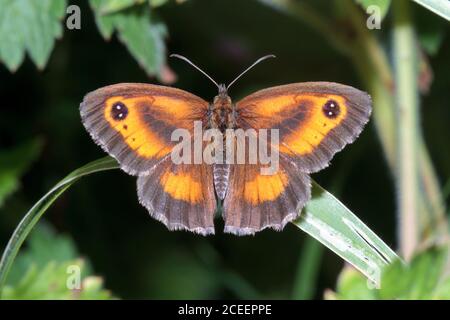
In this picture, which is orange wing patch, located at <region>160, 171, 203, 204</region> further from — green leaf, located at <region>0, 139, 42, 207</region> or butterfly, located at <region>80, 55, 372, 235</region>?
green leaf, located at <region>0, 139, 42, 207</region>

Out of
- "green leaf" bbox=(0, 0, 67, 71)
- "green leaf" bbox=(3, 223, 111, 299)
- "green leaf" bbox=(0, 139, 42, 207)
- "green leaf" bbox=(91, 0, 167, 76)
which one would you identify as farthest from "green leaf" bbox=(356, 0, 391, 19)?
"green leaf" bbox=(0, 139, 42, 207)

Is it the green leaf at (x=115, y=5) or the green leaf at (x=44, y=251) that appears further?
the green leaf at (x=44, y=251)

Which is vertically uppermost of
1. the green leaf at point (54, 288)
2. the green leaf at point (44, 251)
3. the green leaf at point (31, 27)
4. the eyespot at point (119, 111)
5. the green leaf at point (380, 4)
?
the green leaf at point (31, 27)

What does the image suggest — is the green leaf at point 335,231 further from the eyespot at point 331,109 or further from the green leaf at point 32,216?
the eyespot at point 331,109

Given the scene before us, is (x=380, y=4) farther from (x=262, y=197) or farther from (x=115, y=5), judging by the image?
(x=115, y=5)

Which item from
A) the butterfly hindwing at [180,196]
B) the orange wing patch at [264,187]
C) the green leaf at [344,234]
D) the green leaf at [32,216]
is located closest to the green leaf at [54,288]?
the green leaf at [32,216]

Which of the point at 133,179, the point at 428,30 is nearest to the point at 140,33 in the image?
the point at 428,30
